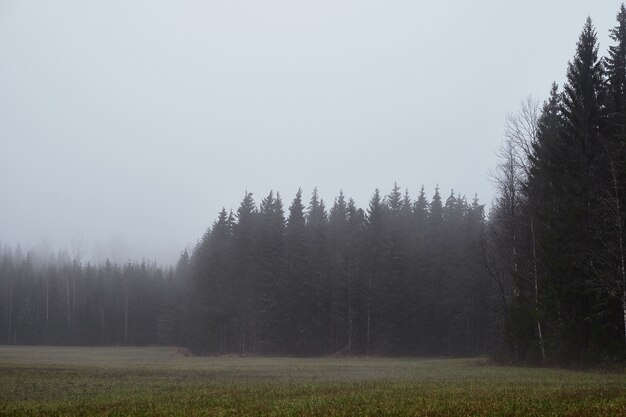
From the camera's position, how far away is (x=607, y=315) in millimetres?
30516

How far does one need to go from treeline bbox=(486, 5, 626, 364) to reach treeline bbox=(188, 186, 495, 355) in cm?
3198

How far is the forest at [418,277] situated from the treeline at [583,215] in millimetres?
98

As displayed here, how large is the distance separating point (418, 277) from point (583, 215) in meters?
42.7

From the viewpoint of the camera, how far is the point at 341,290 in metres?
72.6

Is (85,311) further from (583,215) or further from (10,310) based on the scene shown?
(583,215)

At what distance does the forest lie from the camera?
31.8 metres

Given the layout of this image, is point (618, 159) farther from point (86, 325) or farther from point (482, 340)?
point (86, 325)

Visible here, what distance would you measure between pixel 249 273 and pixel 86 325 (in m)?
58.2

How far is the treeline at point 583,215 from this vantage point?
2941 cm

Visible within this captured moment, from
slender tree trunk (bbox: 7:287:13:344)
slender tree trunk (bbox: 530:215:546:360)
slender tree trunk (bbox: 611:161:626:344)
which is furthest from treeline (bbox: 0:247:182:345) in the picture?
slender tree trunk (bbox: 611:161:626:344)

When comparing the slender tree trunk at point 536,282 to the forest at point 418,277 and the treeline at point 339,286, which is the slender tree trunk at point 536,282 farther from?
the treeline at point 339,286

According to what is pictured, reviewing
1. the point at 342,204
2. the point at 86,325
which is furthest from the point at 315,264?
the point at 86,325

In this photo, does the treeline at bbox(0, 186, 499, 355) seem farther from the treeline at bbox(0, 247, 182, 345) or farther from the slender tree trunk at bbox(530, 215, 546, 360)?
the treeline at bbox(0, 247, 182, 345)

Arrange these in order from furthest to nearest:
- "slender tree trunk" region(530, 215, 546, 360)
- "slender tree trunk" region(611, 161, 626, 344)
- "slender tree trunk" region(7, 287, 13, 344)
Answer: "slender tree trunk" region(7, 287, 13, 344) < "slender tree trunk" region(530, 215, 546, 360) < "slender tree trunk" region(611, 161, 626, 344)
